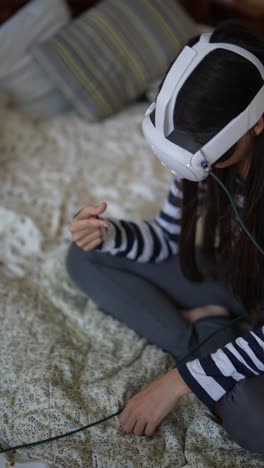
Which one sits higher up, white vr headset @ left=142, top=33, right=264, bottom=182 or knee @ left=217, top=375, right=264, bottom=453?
white vr headset @ left=142, top=33, right=264, bottom=182

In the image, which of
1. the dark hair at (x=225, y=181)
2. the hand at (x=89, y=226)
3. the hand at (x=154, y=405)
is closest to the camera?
the dark hair at (x=225, y=181)

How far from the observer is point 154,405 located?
3.01 ft

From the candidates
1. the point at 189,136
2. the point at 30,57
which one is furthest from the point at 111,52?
the point at 189,136

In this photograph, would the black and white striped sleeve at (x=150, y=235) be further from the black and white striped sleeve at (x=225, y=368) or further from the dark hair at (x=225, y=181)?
the black and white striped sleeve at (x=225, y=368)

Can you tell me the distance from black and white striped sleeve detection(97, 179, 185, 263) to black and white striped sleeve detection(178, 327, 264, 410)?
0.31m

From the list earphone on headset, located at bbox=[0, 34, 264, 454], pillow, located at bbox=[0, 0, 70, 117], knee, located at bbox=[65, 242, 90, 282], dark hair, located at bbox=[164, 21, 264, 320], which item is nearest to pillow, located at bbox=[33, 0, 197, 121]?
pillow, located at bbox=[0, 0, 70, 117]

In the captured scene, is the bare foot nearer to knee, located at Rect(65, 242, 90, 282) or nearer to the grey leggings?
the grey leggings

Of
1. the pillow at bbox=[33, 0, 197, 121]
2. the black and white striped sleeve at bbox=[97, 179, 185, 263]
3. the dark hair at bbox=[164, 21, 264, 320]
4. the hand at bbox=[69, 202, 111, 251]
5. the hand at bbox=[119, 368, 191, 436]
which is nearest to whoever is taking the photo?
the dark hair at bbox=[164, 21, 264, 320]

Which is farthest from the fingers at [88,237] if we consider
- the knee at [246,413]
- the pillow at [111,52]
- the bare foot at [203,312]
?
the pillow at [111,52]

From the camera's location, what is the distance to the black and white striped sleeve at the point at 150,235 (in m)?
1.13

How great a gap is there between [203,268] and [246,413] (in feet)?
1.21

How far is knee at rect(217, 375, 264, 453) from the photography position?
88 centimetres

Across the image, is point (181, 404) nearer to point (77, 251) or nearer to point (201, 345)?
point (201, 345)

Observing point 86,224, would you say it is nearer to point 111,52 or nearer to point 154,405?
point 154,405
